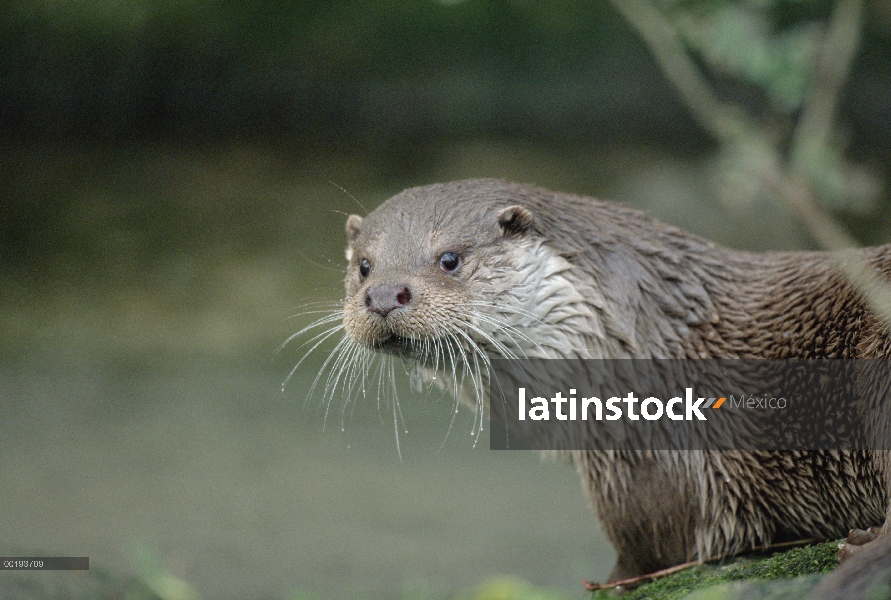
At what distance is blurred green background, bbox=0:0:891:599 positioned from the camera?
11.8 ft

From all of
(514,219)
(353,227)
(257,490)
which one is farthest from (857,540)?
(257,490)

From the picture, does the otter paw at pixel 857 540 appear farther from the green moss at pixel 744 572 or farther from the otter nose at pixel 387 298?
the otter nose at pixel 387 298

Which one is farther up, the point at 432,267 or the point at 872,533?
the point at 432,267

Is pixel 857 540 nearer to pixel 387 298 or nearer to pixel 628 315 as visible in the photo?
pixel 628 315

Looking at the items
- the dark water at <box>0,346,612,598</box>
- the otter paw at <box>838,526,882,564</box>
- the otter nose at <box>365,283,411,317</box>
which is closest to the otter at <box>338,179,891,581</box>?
the otter nose at <box>365,283,411,317</box>

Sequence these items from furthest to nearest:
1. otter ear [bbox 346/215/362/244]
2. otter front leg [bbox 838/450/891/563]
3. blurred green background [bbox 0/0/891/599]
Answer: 1. blurred green background [bbox 0/0/891/599]
2. otter ear [bbox 346/215/362/244]
3. otter front leg [bbox 838/450/891/563]

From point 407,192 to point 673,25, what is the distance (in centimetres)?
132

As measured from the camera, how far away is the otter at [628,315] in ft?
5.98

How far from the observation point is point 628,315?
195 centimetres

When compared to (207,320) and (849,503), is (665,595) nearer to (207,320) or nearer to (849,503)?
(849,503)

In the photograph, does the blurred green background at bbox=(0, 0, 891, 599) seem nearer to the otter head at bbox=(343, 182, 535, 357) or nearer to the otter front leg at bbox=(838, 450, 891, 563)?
the otter head at bbox=(343, 182, 535, 357)

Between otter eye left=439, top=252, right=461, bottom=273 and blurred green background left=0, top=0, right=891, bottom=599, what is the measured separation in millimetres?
1837

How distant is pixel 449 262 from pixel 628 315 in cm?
40

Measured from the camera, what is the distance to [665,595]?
1781 mm
